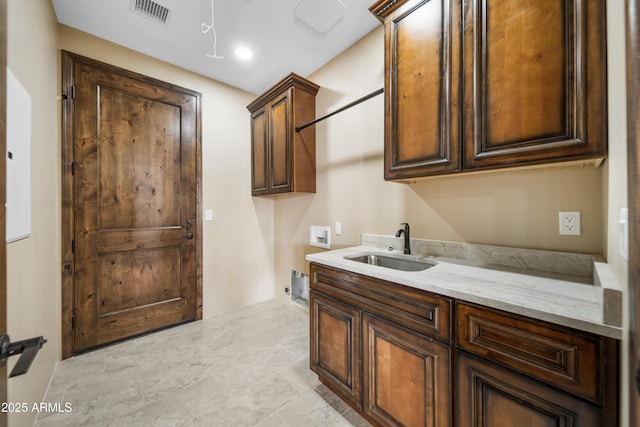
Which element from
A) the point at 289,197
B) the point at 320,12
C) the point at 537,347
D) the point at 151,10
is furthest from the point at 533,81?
the point at 151,10

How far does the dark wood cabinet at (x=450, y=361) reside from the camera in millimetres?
755

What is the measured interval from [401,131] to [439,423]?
1.50 m

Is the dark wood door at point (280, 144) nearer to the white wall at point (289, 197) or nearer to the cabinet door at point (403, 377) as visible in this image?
the white wall at point (289, 197)

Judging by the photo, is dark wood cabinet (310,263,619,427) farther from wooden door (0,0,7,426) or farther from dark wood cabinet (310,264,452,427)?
wooden door (0,0,7,426)

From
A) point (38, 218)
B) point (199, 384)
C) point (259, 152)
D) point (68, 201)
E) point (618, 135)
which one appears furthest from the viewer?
point (259, 152)

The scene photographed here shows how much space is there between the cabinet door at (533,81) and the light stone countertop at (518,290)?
543 millimetres

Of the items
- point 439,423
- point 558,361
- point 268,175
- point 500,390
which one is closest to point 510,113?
point 558,361

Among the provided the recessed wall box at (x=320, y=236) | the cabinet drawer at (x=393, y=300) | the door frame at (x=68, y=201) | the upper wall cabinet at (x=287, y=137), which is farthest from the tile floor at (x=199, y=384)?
the upper wall cabinet at (x=287, y=137)

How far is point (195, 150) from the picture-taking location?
268 centimetres

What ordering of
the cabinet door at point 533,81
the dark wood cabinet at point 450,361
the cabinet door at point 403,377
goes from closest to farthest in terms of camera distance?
the dark wood cabinet at point 450,361
the cabinet door at point 533,81
the cabinet door at point 403,377

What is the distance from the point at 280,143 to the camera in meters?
2.56

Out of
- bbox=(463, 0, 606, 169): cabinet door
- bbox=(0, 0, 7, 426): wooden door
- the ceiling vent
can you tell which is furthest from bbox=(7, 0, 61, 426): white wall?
bbox=(463, 0, 606, 169): cabinet door

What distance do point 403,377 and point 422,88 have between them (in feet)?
5.13

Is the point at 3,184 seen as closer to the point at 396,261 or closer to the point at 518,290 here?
the point at 518,290
